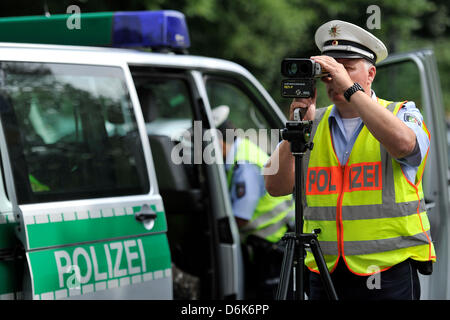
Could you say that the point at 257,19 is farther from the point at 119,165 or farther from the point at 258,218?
the point at 119,165

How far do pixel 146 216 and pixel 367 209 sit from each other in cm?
125

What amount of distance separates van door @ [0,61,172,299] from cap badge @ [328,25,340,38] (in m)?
1.30

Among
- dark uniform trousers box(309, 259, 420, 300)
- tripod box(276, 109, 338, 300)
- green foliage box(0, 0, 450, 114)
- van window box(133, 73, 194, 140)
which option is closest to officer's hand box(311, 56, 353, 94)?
tripod box(276, 109, 338, 300)

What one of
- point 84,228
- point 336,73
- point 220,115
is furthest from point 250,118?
point 336,73

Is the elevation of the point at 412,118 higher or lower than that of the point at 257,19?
lower

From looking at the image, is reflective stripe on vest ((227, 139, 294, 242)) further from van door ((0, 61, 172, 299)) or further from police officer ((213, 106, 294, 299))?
van door ((0, 61, 172, 299))

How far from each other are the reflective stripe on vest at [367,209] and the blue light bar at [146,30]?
1674 mm

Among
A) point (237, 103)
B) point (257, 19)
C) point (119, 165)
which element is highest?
point (257, 19)

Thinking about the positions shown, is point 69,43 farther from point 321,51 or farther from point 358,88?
point 358,88

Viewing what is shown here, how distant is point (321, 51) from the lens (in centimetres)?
262

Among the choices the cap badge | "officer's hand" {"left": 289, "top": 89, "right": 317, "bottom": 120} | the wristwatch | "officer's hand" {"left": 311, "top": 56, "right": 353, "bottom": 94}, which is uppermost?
the cap badge

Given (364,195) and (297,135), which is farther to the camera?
(364,195)

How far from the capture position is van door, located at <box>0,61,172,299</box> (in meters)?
2.99

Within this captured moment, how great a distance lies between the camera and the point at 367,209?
8.18ft
